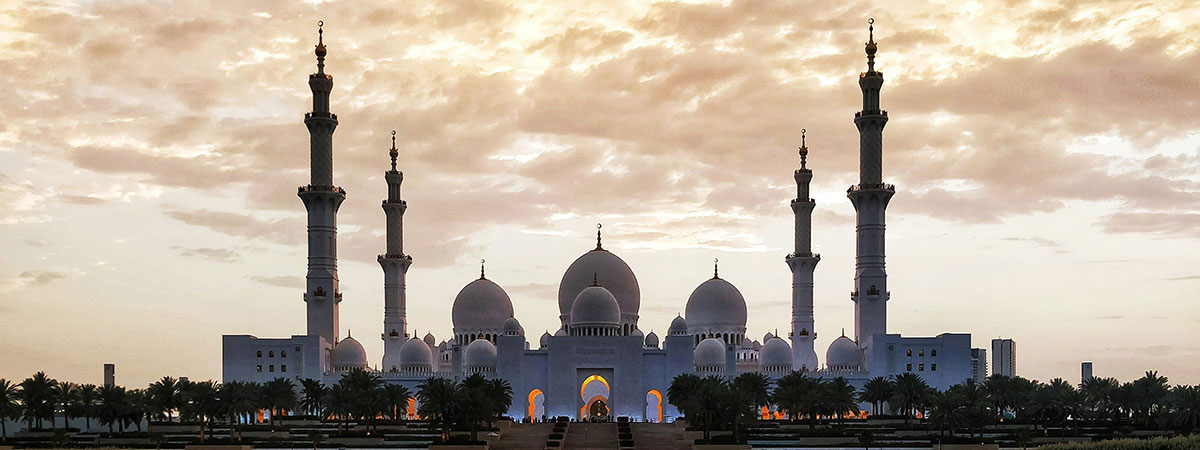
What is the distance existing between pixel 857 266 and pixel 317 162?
39.5m

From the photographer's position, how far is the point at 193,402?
7112 cm

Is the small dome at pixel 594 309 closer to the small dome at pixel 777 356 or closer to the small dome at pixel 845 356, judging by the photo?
the small dome at pixel 777 356

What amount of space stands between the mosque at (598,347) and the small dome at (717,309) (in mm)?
2530

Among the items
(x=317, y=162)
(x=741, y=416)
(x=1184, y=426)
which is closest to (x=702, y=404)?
(x=741, y=416)

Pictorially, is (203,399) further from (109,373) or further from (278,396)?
(109,373)

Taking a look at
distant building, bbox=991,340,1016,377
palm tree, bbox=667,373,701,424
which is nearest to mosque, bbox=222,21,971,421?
palm tree, bbox=667,373,701,424

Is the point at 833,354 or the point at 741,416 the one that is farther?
the point at 833,354

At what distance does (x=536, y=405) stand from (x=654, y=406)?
8347 millimetres

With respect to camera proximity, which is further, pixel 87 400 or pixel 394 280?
pixel 394 280

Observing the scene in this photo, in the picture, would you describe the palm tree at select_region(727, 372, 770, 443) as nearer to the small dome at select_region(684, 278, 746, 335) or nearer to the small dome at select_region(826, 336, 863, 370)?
the small dome at select_region(826, 336, 863, 370)

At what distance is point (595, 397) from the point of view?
10175 cm

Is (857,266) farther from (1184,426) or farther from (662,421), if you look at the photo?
(1184,426)

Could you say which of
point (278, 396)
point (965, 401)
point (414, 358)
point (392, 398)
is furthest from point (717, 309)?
point (965, 401)

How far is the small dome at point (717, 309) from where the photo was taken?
110438 mm
